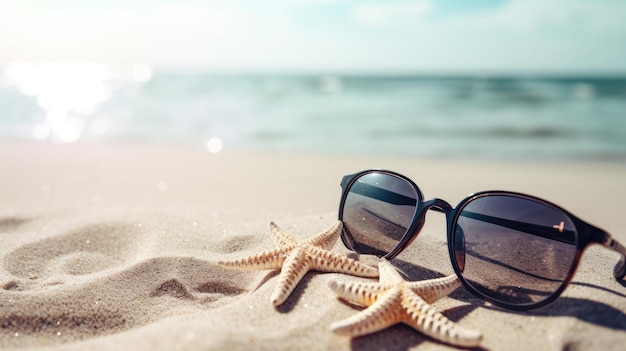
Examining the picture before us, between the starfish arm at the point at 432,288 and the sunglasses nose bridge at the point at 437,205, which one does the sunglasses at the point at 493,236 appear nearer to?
the sunglasses nose bridge at the point at 437,205

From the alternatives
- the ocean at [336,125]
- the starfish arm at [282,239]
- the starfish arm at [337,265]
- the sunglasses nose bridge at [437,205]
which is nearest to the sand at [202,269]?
the starfish arm at [337,265]

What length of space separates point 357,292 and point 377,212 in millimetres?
854

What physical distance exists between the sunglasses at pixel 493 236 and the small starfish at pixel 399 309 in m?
0.29

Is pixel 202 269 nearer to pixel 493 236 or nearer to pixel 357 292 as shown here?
pixel 357 292

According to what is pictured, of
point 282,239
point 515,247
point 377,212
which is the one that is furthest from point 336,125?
point 515,247

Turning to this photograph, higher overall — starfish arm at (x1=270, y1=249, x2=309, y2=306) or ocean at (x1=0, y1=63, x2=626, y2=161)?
starfish arm at (x1=270, y1=249, x2=309, y2=306)

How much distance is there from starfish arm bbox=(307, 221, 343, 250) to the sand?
20 centimetres

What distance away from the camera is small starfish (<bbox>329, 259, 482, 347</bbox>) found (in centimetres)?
184

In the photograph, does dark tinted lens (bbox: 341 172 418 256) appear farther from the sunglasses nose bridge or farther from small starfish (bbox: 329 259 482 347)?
small starfish (bbox: 329 259 482 347)

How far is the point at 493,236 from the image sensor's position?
8.05ft

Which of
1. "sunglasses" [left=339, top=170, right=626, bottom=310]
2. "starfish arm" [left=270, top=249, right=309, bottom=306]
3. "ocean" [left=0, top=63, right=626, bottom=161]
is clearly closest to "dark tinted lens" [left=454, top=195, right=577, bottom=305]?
"sunglasses" [left=339, top=170, right=626, bottom=310]

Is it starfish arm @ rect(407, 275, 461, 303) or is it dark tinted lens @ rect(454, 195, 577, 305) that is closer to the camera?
starfish arm @ rect(407, 275, 461, 303)

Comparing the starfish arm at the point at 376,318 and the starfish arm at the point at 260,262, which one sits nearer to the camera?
the starfish arm at the point at 376,318

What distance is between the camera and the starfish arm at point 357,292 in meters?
2.06
